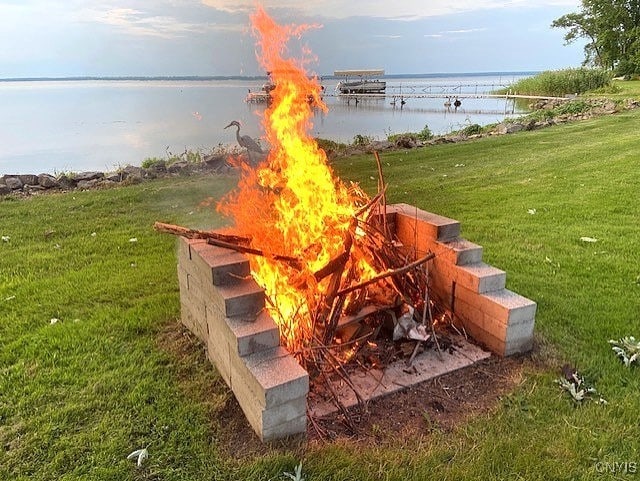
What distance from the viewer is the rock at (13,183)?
347 inches

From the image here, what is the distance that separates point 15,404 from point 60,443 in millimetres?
519

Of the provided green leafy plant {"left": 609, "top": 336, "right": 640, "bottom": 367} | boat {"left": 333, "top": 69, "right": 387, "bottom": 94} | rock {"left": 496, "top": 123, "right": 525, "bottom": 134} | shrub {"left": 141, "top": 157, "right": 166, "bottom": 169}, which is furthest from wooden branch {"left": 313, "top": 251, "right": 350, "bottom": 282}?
boat {"left": 333, "top": 69, "right": 387, "bottom": 94}

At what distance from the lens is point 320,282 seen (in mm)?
3225

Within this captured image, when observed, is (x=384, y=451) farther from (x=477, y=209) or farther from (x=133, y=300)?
(x=477, y=209)

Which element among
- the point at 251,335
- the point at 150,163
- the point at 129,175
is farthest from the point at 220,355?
the point at 150,163

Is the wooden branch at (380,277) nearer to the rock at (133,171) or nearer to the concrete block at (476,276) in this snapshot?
the concrete block at (476,276)

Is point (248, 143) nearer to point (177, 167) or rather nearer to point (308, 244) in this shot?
point (177, 167)

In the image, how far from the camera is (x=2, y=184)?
8844 millimetres

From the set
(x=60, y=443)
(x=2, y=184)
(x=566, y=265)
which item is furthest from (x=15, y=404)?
(x=2, y=184)

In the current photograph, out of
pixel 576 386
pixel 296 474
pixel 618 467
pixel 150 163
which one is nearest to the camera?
pixel 296 474

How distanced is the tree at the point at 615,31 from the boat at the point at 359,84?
19813 millimetres

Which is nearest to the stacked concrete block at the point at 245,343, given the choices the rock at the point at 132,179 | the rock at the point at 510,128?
the rock at the point at 132,179

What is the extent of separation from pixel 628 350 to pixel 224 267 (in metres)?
2.63

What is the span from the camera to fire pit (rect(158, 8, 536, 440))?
2.79 meters
